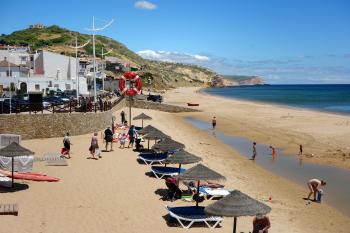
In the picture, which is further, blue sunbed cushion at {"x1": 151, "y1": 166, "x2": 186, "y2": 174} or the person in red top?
blue sunbed cushion at {"x1": 151, "y1": 166, "x2": 186, "y2": 174}

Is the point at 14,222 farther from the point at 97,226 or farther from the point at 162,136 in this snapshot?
the point at 162,136

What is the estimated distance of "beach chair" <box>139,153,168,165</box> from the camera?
20.8m

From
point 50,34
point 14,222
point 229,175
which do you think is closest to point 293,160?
point 229,175

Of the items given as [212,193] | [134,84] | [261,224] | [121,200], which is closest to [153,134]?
[212,193]

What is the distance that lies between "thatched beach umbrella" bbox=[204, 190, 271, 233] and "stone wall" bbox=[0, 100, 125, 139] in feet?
59.6

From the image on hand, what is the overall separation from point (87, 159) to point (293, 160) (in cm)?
1168

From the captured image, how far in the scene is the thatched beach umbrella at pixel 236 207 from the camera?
10.2 m

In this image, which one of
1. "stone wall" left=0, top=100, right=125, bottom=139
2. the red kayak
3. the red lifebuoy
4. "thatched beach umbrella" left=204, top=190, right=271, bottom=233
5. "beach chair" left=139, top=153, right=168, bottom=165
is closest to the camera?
"thatched beach umbrella" left=204, top=190, right=271, bottom=233

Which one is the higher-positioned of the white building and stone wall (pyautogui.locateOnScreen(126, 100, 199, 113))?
the white building

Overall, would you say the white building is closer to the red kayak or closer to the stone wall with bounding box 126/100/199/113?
the stone wall with bounding box 126/100/199/113

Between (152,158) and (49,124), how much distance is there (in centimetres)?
905

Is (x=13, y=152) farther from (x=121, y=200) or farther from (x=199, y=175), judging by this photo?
(x=199, y=175)

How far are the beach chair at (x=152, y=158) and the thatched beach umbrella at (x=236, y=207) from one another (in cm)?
1017

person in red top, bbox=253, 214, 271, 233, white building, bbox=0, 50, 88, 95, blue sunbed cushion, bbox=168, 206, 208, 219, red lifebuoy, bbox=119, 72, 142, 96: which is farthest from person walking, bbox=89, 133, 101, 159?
white building, bbox=0, 50, 88, 95
